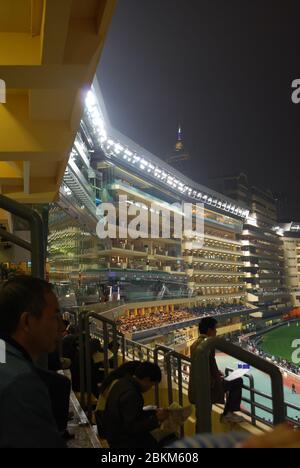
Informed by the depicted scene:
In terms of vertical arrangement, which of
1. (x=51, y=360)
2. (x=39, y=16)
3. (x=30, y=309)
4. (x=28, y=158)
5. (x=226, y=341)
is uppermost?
(x=39, y=16)

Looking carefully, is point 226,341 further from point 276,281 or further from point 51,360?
point 276,281

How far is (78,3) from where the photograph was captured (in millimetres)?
3660

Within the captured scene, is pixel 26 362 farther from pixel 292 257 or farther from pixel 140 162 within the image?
pixel 292 257

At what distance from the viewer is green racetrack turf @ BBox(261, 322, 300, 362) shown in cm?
4194

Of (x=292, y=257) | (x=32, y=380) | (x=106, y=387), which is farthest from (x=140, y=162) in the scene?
(x=292, y=257)

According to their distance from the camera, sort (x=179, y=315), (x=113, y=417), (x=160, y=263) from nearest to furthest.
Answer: (x=113, y=417) → (x=179, y=315) → (x=160, y=263)

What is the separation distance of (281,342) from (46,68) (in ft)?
161

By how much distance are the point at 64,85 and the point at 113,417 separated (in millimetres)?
2992

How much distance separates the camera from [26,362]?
4.36 feet

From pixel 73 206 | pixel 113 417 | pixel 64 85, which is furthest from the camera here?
pixel 73 206

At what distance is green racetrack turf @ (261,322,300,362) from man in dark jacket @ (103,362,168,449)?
125ft

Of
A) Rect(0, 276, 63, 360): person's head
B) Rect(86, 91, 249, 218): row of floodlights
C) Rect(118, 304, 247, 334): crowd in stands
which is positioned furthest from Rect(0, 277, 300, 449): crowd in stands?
Rect(86, 91, 249, 218): row of floodlights

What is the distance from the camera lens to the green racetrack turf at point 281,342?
41.9 m

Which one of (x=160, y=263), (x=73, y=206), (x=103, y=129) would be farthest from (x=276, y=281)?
(x=73, y=206)
